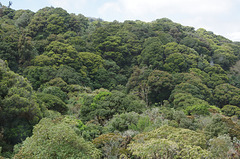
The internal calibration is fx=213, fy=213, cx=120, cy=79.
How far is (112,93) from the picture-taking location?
69.6ft

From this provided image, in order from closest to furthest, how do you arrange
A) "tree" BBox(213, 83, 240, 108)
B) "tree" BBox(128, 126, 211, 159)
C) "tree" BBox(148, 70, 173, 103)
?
1. "tree" BBox(128, 126, 211, 159)
2. "tree" BBox(148, 70, 173, 103)
3. "tree" BBox(213, 83, 240, 108)

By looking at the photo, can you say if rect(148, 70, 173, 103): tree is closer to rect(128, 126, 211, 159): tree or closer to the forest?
the forest

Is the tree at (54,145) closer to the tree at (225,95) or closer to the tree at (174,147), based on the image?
the tree at (174,147)

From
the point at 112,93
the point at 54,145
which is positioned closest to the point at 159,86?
the point at 112,93

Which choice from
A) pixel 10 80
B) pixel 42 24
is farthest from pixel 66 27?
pixel 10 80

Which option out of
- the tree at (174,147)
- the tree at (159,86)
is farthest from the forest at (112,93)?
the tree at (159,86)

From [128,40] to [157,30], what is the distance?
1072cm

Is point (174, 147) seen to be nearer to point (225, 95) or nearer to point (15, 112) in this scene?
point (15, 112)

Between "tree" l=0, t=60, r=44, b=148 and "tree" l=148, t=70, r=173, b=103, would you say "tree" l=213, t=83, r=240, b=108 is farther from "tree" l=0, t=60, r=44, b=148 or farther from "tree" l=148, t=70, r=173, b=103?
"tree" l=0, t=60, r=44, b=148

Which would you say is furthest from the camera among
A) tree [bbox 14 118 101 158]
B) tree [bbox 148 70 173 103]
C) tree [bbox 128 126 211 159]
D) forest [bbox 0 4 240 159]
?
tree [bbox 148 70 173 103]

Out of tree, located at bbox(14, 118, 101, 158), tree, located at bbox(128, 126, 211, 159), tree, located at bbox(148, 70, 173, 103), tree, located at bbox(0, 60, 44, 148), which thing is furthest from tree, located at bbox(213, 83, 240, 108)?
tree, located at bbox(14, 118, 101, 158)

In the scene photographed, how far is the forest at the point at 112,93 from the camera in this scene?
976 cm

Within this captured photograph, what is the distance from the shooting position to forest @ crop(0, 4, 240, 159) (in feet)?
32.0

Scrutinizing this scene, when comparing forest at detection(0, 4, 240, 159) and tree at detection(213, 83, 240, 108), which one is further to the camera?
tree at detection(213, 83, 240, 108)
